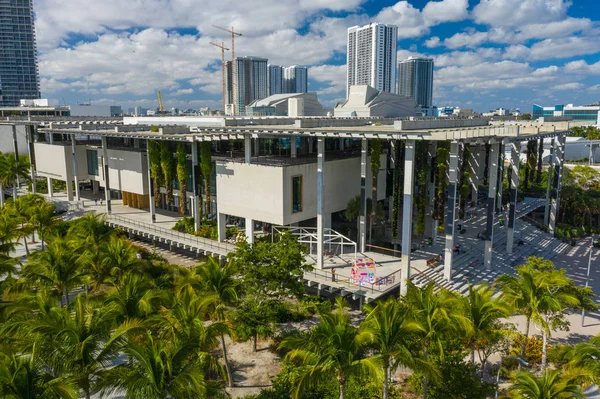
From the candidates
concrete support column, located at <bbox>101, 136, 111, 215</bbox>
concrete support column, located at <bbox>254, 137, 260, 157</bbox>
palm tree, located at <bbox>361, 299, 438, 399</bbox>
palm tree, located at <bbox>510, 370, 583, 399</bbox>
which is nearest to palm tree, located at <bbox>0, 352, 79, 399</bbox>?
palm tree, located at <bbox>361, 299, 438, 399</bbox>

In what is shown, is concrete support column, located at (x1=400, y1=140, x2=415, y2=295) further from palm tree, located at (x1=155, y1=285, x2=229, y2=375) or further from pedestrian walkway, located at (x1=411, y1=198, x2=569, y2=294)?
palm tree, located at (x1=155, y1=285, x2=229, y2=375)

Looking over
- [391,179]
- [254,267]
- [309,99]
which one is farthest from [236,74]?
[254,267]

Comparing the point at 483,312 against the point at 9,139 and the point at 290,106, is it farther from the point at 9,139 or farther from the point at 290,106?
the point at 9,139

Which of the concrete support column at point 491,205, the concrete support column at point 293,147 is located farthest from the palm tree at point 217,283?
the concrete support column at point 491,205

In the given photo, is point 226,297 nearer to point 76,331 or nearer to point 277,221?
point 76,331

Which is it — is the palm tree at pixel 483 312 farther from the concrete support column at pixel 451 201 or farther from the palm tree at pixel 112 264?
the palm tree at pixel 112 264

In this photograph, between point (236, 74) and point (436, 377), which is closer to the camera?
point (436, 377)
